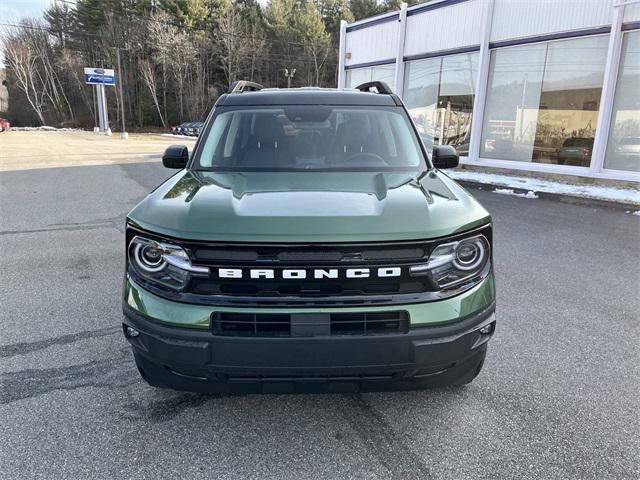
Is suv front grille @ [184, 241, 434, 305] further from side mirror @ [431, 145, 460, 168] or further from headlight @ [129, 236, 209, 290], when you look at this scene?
side mirror @ [431, 145, 460, 168]

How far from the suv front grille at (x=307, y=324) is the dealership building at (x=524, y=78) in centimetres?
1105

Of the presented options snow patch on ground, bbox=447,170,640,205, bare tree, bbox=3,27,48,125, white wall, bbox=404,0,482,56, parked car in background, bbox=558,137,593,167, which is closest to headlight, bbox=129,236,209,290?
snow patch on ground, bbox=447,170,640,205

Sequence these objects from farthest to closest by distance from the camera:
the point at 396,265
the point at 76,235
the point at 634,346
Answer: the point at 76,235 < the point at 634,346 < the point at 396,265

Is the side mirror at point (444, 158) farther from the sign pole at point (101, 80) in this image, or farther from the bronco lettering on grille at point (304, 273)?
the sign pole at point (101, 80)

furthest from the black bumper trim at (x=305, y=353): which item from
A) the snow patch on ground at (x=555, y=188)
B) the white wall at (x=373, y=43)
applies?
the white wall at (x=373, y=43)

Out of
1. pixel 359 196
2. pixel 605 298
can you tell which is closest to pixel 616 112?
pixel 605 298

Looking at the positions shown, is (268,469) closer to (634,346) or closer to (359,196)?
(359,196)

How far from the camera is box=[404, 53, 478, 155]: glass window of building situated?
581 inches

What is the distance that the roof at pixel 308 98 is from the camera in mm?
3746

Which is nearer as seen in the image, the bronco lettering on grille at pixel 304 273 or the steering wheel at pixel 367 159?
Answer: the bronco lettering on grille at pixel 304 273

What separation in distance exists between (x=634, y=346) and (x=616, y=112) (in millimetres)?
9682

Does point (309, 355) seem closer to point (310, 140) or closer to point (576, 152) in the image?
point (310, 140)

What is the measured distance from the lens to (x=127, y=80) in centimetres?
6059

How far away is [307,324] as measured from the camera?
2047 millimetres
